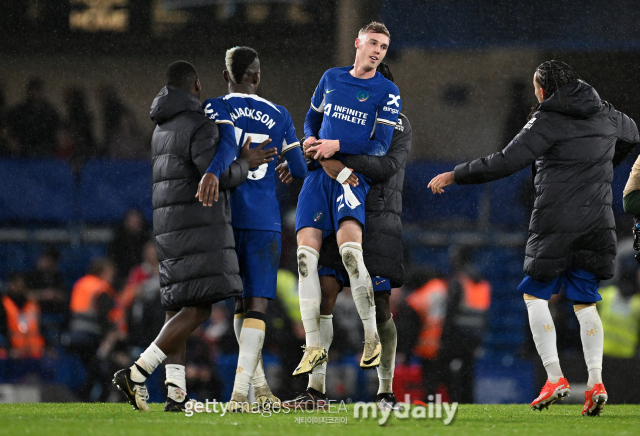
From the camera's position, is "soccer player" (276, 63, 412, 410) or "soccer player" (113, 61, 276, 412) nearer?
"soccer player" (113, 61, 276, 412)

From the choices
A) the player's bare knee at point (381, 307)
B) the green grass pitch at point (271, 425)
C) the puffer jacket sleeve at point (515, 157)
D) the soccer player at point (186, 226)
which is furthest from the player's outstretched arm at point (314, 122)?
the green grass pitch at point (271, 425)

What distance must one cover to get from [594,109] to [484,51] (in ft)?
18.0

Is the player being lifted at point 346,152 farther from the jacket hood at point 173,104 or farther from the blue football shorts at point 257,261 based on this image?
the jacket hood at point 173,104

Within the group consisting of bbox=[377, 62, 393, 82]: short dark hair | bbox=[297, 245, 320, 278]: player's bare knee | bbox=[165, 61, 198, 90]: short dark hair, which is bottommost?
bbox=[297, 245, 320, 278]: player's bare knee

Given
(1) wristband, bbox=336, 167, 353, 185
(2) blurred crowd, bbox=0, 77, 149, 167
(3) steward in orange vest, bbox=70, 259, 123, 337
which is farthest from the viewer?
(2) blurred crowd, bbox=0, 77, 149, 167

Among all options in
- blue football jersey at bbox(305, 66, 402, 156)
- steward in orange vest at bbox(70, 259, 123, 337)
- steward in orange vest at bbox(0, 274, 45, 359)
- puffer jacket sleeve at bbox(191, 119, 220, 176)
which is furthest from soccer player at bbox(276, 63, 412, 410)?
steward in orange vest at bbox(0, 274, 45, 359)

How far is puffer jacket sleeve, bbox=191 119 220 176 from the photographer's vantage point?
365 cm

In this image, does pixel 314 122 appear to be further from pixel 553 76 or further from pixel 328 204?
pixel 553 76

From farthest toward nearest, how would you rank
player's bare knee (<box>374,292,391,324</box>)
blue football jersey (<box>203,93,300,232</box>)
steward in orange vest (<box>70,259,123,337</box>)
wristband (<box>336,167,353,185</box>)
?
steward in orange vest (<box>70,259,123,337</box>)
player's bare knee (<box>374,292,391,324</box>)
wristband (<box>336,167,353,185</box>)
blue football jersey (<box>203,93,300,232</box>)

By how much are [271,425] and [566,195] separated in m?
1.92

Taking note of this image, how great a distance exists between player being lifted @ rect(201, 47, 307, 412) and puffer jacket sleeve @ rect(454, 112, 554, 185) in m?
0.84

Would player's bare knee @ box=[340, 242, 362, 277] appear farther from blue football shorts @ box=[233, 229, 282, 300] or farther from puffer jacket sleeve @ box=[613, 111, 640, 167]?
puffer jacket sleeve @ box=[613, 111, 640, 167]

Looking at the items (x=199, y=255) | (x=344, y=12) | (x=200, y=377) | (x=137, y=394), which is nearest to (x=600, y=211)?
(x=199, y=255)

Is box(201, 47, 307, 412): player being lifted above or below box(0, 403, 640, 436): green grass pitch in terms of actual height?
above
